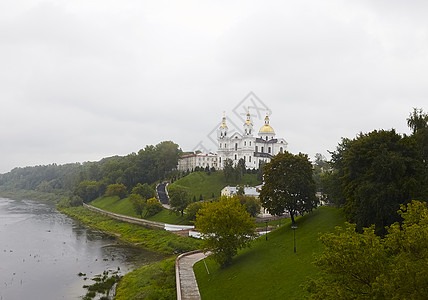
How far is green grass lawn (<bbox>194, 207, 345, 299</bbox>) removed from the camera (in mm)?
25250

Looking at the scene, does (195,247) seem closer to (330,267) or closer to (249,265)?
(249,265)

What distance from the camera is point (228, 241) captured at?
33812 millimetres

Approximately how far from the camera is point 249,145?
11269cm

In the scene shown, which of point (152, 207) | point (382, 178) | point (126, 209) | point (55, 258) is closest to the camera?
point (382, 178)

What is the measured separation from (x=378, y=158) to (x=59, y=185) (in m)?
168

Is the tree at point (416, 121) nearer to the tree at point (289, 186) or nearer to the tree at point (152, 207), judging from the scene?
the tree at point (289, 186)

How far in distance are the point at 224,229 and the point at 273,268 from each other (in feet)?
21.8

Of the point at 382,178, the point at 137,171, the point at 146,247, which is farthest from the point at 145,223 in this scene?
the point at 382,178

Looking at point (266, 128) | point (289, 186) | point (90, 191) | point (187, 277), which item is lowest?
point (187, 277)

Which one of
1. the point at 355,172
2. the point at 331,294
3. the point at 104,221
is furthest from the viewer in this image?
the point at 104,221

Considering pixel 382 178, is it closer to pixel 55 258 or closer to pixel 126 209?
pixel 55 258

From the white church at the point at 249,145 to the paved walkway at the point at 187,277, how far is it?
68436mm

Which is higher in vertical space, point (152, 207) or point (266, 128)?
point (266, 128)

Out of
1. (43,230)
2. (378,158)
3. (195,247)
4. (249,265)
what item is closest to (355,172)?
(378,158)
